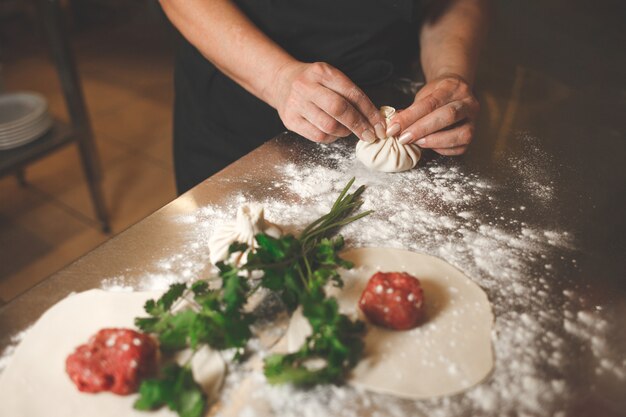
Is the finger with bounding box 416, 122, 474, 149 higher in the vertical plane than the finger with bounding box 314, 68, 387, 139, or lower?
lower

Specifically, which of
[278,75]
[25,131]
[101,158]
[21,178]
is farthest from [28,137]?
[278,75]

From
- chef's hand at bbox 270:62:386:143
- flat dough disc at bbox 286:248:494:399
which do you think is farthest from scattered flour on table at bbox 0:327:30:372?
chef's hand at bbox 270:62:386:143

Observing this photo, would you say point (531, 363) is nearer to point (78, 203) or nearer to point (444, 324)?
point (444, 324)

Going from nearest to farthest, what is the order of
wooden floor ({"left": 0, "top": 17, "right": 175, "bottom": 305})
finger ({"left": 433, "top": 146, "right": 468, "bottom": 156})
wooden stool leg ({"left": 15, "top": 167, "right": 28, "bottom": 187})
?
finger ({"left": 433, "top": 146, "right": 468, "bottom": 156}) < wooden floor ({"left": 0, "top": 17, "right": 175, "bottom": 305}) < wooden stool leg ({"left": 15, "top": 167, "right": 28, "bottom": 187})

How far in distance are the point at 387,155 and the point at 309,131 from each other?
0.19 meters

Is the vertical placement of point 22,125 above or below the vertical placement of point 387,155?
below

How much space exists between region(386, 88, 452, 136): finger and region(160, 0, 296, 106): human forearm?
0.97 feet

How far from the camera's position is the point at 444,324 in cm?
92

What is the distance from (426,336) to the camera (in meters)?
0.89

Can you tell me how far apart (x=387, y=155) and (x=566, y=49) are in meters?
1.12

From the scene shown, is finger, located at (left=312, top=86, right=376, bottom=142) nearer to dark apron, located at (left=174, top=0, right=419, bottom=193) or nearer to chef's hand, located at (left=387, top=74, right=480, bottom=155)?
chef's hand, located at (left=387, top=74, right=480, bottom=155)

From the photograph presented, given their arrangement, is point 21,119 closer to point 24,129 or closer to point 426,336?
point 24,129

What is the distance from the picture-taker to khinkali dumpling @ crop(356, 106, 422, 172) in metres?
1.16

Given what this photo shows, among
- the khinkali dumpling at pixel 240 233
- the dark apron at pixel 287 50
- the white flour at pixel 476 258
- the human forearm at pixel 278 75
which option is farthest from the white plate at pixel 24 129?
the khinkali dumpling at pixel 240 233
